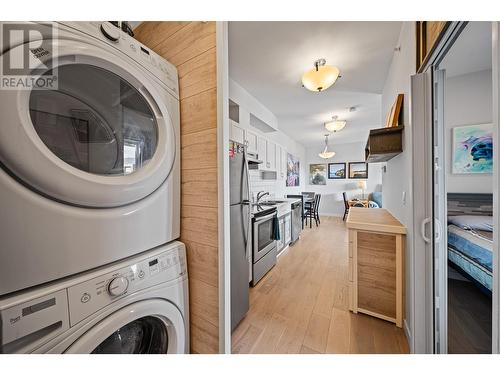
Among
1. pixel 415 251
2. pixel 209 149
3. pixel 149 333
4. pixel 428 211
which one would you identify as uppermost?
pixel 209 149

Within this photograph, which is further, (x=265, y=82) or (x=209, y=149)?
(x=265, y=82)

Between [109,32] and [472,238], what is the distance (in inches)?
105

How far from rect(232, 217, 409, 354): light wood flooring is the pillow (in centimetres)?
111

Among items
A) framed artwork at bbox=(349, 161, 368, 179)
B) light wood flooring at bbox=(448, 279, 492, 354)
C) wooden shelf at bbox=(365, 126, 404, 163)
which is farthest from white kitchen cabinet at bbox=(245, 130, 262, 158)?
framed artwork at bbox=(349, 161, 368, 179)

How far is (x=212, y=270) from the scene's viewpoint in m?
0.86

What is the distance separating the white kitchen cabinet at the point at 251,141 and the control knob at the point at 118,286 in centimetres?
234

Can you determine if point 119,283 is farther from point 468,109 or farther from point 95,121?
point 468,109

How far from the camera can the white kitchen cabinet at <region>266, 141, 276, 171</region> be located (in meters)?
3.44

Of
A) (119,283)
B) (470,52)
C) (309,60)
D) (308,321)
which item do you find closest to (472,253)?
(308,321)

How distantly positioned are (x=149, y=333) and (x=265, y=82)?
9.11 ft

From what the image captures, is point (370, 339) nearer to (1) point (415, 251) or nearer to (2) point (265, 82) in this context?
(1) point (415, 251)

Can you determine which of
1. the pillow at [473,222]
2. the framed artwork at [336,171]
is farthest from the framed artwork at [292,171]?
the pillow at [473,222]

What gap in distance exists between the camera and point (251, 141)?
2846mm
